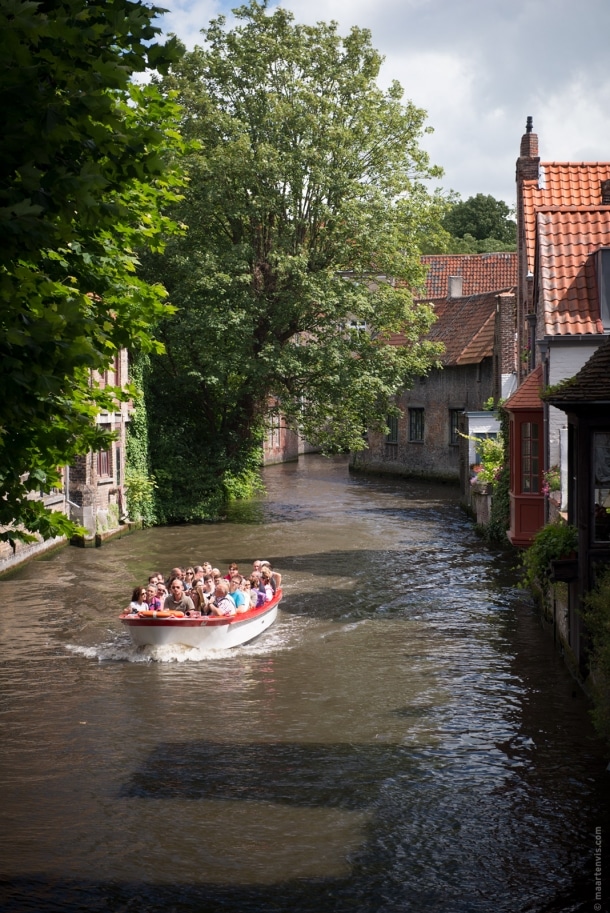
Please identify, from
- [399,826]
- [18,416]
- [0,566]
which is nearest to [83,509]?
[0,566]

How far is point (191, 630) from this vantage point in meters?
17.5

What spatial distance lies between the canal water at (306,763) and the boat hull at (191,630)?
0.22 metres

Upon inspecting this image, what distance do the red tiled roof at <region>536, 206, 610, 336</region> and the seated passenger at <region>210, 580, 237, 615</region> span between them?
287 inches

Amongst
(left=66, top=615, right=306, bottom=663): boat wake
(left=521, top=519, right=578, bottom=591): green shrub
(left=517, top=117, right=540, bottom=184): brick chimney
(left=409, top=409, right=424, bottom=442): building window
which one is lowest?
(left=66, top=615, right=306, bottom=663): boat wake

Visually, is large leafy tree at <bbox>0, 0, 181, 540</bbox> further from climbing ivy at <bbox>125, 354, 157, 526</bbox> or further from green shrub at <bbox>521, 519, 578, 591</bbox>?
climbing ivy at <bbox>125, 354, 157, 526</bbox>

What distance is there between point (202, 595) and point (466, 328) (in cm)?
3310

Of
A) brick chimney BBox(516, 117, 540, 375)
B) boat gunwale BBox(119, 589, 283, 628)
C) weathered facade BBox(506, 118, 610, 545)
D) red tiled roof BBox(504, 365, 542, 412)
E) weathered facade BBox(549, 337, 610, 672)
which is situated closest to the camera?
weathered facade BBox(549, 337, 610, 672)

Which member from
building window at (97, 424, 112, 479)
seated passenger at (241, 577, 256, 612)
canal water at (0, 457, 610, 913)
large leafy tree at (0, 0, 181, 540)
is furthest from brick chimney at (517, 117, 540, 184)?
large leafy tree at (0, 0, 181, 540)

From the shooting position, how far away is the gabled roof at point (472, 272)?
5834cm

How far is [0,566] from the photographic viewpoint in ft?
80.2

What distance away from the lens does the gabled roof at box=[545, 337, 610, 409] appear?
13172 mm

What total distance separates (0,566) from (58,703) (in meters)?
10.2

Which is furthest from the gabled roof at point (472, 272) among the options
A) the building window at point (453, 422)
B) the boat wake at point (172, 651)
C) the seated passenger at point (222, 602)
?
the boat wake at point (172, 651)

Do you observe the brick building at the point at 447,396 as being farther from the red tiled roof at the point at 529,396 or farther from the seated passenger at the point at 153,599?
the seated passenger at the point at 153,599
